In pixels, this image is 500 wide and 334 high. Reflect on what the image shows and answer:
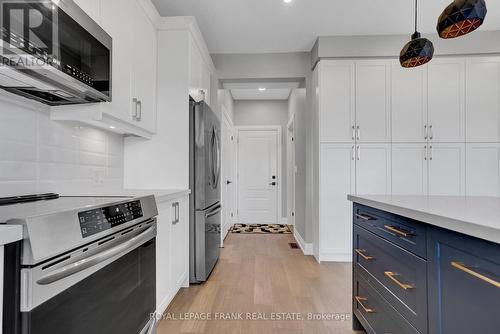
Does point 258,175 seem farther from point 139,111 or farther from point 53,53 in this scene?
point 53,53

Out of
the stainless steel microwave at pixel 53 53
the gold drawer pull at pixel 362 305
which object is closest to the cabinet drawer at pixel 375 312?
the gold drawer pull at pixel 362 305

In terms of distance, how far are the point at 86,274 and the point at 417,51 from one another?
7.21 feet

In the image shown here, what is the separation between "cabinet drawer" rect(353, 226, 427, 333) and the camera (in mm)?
1099

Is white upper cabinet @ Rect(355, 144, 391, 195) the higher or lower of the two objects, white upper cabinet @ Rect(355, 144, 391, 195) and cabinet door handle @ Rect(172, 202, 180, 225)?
the higher

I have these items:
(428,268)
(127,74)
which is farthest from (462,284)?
(127,74)

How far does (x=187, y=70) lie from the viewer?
252cm

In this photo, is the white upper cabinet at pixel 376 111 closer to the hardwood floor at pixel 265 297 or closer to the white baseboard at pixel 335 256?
the white baseboard at pixel 335 256

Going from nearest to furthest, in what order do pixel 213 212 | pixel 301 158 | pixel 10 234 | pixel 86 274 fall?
pixel 10 234
pixel 86 274
pixel 213 212
pixel 301 158

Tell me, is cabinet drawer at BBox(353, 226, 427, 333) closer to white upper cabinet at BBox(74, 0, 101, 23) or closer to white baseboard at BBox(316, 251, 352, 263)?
white baseboard at BBox(316, 251, 352, 263)

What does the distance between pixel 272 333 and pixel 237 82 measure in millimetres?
3047

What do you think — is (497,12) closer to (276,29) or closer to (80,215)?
(276,29)

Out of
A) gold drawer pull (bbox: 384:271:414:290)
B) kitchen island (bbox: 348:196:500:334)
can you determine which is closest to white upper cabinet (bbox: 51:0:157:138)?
kitchen island (bbox: 348:196:500:334)

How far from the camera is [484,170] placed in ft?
10.5

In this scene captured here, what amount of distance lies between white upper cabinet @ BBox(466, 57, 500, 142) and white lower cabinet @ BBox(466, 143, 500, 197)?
10 cm
